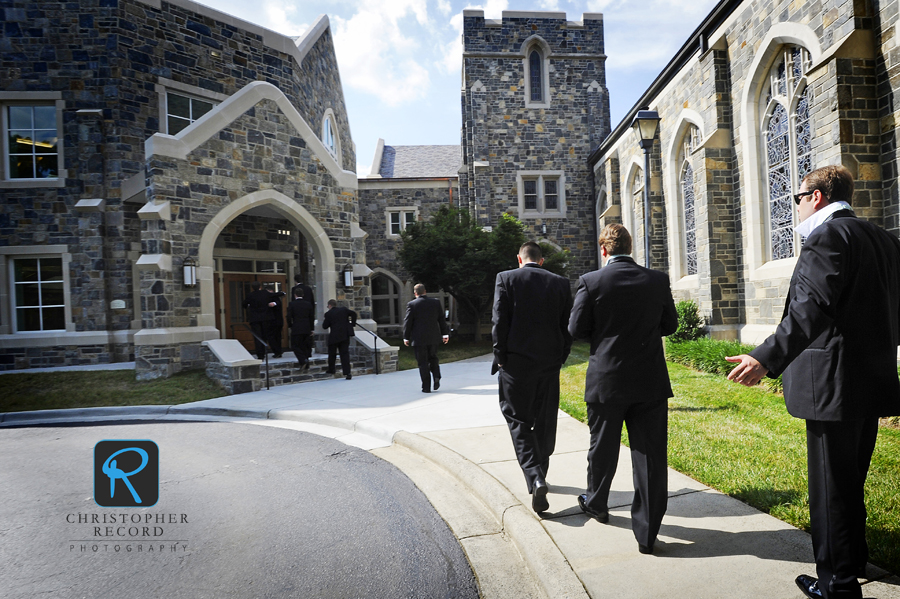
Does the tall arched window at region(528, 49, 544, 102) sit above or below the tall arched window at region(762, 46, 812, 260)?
above

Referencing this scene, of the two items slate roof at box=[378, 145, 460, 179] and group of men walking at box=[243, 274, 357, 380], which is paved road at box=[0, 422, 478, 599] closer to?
group of men walking at box=[243, 274, 357, 380]

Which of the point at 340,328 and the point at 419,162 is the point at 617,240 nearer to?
the point at 340,328

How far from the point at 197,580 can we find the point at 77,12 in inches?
624

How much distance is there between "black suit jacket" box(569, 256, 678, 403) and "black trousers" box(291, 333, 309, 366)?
912 cm

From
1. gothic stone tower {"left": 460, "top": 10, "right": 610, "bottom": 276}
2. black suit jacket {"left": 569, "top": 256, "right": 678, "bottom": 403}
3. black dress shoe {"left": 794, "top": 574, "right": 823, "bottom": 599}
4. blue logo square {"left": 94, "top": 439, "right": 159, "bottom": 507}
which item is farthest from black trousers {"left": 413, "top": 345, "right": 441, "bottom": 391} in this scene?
gothic stone tower {"left": 460, "top": 10, "right": 610, "bottom": 276}

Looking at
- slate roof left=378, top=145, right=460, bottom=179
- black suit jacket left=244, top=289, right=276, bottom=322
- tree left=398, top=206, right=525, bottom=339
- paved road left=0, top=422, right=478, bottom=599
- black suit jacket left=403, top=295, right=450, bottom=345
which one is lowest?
paved road left=0, top=422, right=478, bottom=599

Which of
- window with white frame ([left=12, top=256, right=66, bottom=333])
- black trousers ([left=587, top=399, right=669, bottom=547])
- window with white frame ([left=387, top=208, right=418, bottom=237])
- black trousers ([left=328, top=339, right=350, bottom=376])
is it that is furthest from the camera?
window with white frame ([left=387, top=208, right=418, bottom=237])

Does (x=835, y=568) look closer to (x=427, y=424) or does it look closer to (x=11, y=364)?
(x=427, y=424)

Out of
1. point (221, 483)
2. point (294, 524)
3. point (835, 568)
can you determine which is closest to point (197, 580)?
point (294, 524)

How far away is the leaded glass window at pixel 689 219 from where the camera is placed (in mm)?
14297

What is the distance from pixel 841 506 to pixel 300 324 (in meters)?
10.3

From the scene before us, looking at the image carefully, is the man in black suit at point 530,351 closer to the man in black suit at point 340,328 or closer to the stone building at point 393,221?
the man in black suit at point 340,328

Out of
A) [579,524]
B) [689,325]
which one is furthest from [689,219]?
[579,524]

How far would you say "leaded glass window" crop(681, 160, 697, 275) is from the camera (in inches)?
563
